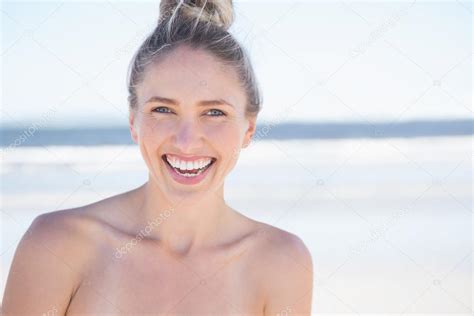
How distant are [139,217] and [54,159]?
4290 mm

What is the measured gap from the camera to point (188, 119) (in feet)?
6.88

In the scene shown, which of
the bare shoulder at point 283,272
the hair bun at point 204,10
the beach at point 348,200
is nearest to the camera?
the hair bun at point 204,10

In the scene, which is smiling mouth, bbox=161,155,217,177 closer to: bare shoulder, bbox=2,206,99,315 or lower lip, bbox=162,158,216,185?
lower lip, bbox=162,158,216,185

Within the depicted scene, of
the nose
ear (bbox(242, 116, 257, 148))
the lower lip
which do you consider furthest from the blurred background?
the nose

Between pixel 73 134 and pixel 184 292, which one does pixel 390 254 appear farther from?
pixel 73 134

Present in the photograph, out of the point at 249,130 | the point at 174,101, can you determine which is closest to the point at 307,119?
the point at 249,130

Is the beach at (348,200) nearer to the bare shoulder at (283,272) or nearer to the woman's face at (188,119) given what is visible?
the bare shoulder at (283,272)

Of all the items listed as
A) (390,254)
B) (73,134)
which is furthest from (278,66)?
(390,254)

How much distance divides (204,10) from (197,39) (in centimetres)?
13

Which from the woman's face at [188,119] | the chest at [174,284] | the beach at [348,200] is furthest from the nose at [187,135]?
the beach at [348,200]

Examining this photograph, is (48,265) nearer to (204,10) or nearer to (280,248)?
(280,248)

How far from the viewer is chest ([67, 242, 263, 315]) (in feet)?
7.57

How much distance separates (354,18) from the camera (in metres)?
8.05

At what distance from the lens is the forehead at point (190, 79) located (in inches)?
81.8
